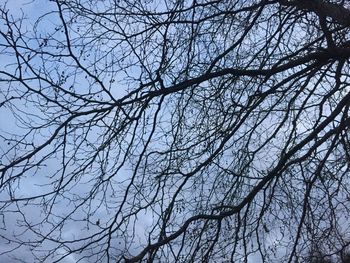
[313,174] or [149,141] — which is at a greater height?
[149,141]

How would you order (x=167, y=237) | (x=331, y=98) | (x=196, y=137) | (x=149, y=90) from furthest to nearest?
(x=331, y=98) < (x=196, y=137) < (x=149, y=90) < (x=167, y=237)

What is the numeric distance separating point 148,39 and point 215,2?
35.4 inches

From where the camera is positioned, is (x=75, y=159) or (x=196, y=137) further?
(x=196, y=137)

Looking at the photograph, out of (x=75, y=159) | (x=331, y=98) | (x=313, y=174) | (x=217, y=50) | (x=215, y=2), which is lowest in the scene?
(x=313, y=174)

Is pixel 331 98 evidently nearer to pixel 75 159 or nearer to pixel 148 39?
pixel 148 39

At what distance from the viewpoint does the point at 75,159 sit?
17.3ft

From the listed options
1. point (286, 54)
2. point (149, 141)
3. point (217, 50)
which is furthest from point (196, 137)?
point (286, 54)

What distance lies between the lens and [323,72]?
6.29m

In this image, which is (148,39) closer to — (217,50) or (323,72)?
(217,50)

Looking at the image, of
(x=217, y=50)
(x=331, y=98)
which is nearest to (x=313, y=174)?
(x=331, y=98)

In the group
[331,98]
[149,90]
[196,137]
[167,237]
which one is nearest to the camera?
[167,237]

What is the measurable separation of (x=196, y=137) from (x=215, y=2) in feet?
5.04

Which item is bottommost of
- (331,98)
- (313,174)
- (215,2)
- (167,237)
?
(167,237)

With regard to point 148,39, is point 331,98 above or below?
below
